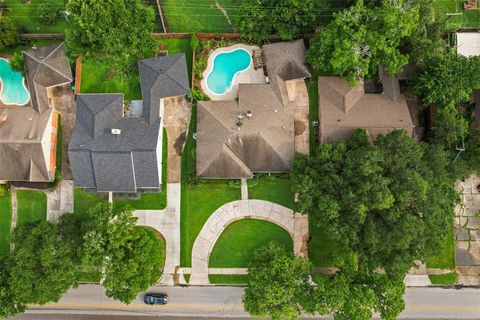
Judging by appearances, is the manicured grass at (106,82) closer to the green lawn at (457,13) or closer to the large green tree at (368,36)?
the large green tree at (368,36)

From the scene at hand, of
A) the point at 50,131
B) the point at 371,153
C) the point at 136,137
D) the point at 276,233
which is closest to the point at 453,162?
the point at 371,153

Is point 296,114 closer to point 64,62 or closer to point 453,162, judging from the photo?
point 453,162

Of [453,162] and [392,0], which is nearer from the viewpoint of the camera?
[392,0]

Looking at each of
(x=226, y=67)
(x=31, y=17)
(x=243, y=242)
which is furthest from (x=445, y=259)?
(x=31, y=17)

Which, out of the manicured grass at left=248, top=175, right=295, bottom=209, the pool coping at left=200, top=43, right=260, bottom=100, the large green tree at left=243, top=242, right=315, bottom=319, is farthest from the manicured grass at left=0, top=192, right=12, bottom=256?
the large green tree at left=243, top=242, right=315, bottom=319

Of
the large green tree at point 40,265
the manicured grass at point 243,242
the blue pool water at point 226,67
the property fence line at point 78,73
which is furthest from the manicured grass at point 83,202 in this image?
the blue pool water at point 226,67

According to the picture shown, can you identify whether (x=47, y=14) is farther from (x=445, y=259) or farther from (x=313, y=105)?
(x=445, y=259)

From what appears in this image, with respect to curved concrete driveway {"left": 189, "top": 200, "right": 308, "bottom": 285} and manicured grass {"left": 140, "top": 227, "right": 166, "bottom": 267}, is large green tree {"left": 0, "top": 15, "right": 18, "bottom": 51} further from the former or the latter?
curved concrete driveway {"left": 189, "top": 200, "right": 308, "bottom": 285}
